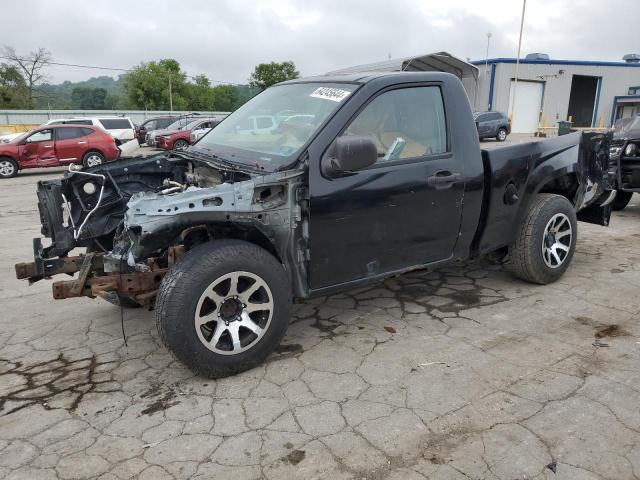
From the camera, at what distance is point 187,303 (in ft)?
9.45

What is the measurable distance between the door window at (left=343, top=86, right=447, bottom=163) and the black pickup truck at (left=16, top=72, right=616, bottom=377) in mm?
10

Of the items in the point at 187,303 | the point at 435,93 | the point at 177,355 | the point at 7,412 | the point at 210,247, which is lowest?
the point at 7,412

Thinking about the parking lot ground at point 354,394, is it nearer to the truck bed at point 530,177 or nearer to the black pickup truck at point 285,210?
the black pickup truck at point 285,210

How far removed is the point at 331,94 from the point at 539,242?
7.59ft

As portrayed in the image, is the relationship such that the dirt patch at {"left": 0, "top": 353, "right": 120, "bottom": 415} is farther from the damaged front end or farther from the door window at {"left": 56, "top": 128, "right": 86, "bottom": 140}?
the door window at {"left": 56, "top": 128, "right": 86, "bottom": 140}

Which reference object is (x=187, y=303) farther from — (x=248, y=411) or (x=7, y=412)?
(x=7, y=412)

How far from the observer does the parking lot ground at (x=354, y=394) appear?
2.41m

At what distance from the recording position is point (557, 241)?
466 cm

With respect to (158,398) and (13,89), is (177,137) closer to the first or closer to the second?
(158,398)

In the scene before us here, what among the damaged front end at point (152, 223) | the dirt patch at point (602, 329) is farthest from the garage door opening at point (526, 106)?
the damaged front end at point (152, 223)

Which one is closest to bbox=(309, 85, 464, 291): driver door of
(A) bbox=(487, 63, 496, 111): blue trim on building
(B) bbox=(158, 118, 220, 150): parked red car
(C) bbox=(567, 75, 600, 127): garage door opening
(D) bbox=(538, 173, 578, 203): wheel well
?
(D) bbox=(538, 173, 578, 203): wheel well

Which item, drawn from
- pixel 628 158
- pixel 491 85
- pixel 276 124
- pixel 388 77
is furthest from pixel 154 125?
pixel 388 77

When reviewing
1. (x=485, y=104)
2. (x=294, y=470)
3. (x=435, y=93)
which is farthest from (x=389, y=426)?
(x=485, y=104)

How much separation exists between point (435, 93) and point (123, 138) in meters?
20.8
